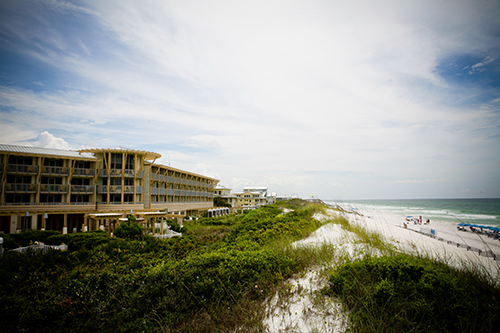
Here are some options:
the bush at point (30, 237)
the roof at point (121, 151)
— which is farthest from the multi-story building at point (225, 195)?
the bush at point (30, 237)

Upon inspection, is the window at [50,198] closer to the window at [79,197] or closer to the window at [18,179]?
the window at [79,197]

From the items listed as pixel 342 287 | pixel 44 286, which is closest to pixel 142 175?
pixel 44 286

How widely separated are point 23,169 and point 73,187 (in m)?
5.12

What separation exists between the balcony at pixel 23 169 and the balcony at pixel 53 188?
185 cm

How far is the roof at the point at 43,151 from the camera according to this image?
26800 mm

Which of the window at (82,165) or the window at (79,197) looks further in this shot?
the window at (82,165)

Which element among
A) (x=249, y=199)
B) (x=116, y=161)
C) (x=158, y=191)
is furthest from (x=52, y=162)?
(x=249, y=199)

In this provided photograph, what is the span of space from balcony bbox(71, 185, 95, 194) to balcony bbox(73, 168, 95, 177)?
1.43 meters

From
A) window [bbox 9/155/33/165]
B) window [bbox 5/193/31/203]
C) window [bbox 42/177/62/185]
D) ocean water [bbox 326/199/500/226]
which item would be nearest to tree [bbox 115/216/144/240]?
ocean water [bbox 326/199/500/226]

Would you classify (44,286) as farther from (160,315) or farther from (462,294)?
(462,294)

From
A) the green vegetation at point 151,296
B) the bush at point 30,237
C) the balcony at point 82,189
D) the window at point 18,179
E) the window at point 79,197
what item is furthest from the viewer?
the window at point 79,197

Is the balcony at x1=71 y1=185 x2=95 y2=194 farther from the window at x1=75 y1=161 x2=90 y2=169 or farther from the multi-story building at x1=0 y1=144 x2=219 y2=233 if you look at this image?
the window at x1=75 y1=161 x2=90 y2=169

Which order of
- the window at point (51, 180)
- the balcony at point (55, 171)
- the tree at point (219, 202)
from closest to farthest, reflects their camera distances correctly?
the balcony at point (55, 171) < the window at point (51, 180) < the tree at point (219, 202)

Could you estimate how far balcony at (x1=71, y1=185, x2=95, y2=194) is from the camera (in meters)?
30.0
